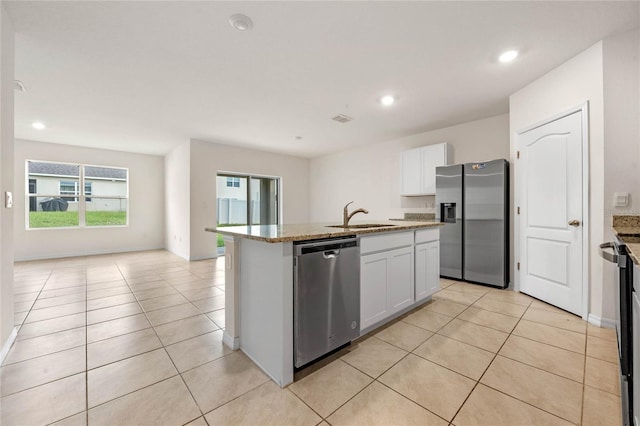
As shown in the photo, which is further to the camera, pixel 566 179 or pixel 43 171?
pixel 43 171

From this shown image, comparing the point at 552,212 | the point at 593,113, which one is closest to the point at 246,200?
the point at 552,212

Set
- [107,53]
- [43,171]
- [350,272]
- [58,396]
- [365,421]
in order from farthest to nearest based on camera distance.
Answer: [43,171]
[107,53]
[350,272]
[58,396]
[365,421]

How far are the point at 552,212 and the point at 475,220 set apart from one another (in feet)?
3.23

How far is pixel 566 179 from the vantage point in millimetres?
2805

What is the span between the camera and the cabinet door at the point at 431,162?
14.8ft

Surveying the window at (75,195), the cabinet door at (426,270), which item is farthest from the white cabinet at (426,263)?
the window at (75,195)

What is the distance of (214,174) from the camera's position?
5.93 m

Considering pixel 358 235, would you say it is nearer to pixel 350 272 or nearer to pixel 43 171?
pixel 350 272

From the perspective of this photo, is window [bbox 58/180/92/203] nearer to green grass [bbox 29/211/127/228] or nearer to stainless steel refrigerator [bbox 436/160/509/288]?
green grass [bbox 29/211/127/228]

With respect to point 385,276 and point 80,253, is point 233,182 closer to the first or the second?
point 80,253

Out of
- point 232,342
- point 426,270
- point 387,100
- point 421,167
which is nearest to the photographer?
point 232,342

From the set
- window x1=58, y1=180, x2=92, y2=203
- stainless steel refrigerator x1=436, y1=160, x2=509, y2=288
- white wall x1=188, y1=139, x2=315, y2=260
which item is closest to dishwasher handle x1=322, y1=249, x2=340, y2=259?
stainless steel refrigerator x1=436, y1=160, x2=509, y2=288

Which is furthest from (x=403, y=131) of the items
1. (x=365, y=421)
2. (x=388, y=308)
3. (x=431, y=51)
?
(x=365, y=421)

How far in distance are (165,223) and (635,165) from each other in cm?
864
